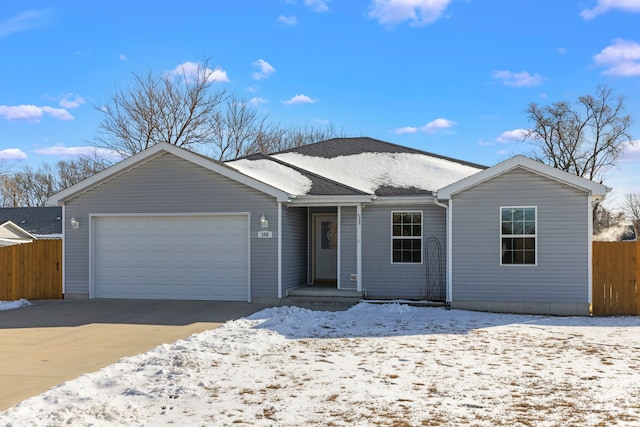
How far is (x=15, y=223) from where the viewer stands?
3441cm

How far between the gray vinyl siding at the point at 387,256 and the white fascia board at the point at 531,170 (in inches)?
45.5

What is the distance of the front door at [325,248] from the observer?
16172mm

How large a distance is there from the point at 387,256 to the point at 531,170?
4.01 metres

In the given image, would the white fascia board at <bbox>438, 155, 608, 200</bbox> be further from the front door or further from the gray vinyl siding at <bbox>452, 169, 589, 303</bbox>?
the front door

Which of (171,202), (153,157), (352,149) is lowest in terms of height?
(171,202)

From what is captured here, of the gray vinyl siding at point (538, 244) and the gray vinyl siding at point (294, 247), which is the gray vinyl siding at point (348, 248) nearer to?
the gray vinyl siding at point (294, 247)

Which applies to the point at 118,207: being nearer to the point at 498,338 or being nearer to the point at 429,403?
the point at 498,338

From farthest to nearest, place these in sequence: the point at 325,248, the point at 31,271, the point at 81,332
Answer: the point at 325,248 < the point at 31,271 < the point at 81,332

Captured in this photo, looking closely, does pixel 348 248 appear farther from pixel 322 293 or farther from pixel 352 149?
pixel 352 149

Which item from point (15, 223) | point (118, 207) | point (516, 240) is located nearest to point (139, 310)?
point (118, 207)

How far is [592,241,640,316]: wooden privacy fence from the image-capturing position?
1255 centimetres

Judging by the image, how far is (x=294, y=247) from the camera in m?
14.8

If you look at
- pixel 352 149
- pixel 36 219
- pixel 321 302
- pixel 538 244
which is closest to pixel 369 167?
pixel 352 149

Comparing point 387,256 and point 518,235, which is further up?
point 518,235
